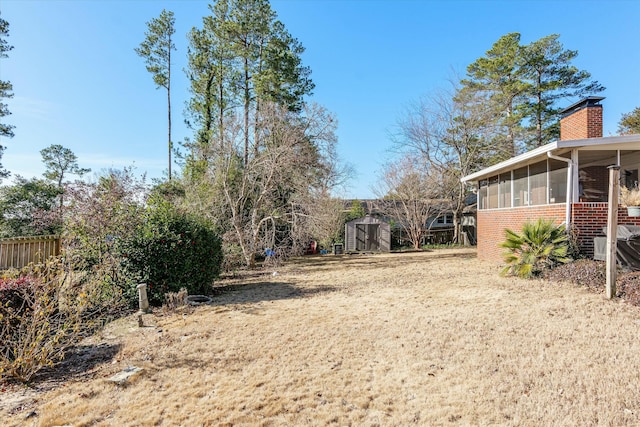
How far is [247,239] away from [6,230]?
13034 mm

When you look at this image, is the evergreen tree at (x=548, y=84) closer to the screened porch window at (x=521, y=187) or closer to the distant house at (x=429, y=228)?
the distant house at (x=429, y=228)

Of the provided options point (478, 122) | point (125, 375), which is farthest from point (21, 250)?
point (478, 122)

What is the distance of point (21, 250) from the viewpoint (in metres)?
8.71

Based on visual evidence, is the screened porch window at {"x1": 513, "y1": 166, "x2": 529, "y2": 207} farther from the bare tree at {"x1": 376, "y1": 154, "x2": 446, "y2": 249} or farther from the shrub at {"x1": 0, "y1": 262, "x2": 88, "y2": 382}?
the shrub at {"x1": 0, "y1": 262, "x2": 88, "y2": 382}

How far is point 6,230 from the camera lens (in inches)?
620

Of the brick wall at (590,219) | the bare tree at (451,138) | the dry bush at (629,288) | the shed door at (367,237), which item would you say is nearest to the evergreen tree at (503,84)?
the bare tree at (451,138)

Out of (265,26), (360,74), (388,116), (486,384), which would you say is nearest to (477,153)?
(388,116)

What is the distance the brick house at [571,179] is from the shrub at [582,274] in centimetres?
129

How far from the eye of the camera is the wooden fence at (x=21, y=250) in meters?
8.57

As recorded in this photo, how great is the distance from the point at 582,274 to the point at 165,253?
841 cm

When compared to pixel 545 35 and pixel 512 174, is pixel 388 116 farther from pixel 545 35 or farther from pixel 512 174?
pixel 512 174

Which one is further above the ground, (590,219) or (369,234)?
(590,219)

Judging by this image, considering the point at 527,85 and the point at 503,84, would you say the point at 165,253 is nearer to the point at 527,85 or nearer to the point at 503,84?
the point at 527,85

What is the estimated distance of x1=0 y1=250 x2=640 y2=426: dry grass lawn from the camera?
2.53 m
